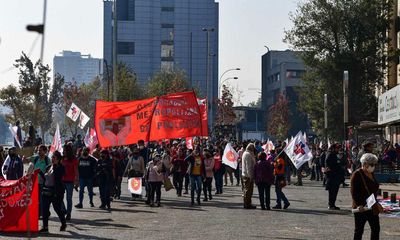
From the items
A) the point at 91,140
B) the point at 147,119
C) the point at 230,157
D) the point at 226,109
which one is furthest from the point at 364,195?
the point at 226,109

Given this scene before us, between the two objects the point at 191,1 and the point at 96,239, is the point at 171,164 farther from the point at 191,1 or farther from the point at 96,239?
the point at 191,1

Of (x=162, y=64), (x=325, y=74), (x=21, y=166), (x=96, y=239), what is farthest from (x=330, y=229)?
(x=162, y=64)

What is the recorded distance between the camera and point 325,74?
61469 millimetres

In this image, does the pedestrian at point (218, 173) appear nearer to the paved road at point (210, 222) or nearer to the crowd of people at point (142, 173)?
the crowd of people at point (142, 173)

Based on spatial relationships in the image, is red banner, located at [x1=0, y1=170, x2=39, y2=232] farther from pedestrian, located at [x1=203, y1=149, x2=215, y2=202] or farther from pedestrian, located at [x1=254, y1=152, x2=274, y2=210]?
pedestrian, located at [x1=203, y1=149, x2=215, y2=202]

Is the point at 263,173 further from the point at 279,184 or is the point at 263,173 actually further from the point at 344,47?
the point at 344,47

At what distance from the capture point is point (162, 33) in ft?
504

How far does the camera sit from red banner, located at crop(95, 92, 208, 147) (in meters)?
25.9

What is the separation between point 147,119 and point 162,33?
422ft

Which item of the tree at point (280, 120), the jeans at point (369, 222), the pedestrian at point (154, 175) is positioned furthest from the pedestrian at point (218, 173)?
the tree at point (280, 120)

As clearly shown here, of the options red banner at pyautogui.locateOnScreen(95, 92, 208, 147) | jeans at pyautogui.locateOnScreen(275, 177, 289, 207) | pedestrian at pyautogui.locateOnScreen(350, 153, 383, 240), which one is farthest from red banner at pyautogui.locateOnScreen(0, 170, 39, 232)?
red banner at pyautogui.locateOnScreen(95, 92, 208, 147)

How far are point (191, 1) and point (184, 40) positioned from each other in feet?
23.0

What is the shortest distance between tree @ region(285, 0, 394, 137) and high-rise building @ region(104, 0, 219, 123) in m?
87.7

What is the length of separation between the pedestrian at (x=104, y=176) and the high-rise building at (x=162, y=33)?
125799 mm
